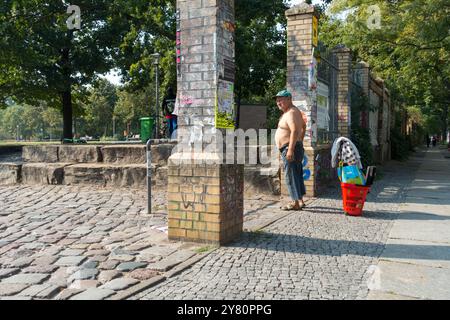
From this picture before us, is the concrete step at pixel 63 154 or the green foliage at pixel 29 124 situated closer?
the concrete step at pixel 63 154

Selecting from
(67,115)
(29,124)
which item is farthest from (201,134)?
(29,124)

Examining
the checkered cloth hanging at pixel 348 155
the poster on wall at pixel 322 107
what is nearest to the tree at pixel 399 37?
the poster on wall at pixel 322 107

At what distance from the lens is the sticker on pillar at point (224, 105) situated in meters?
4.67

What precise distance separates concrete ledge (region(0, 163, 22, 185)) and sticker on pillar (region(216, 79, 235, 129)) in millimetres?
7570

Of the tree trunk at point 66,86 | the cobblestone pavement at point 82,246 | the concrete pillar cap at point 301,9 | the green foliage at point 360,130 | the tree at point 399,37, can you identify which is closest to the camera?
the cobblestone pavement at point 82,246

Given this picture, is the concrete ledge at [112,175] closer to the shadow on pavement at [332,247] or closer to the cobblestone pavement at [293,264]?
the cobblestone pavement at [293,264]

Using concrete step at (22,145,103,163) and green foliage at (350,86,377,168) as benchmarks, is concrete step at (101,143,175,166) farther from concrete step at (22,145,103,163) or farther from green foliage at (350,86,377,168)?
green foliage at (350,86,377,168)

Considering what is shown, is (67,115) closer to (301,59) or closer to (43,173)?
(43,173)

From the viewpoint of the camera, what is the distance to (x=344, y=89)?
10.6 m

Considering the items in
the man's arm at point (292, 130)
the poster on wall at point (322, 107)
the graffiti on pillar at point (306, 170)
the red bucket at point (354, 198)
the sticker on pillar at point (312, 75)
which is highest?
the sticker on pillar at point (312, 75)

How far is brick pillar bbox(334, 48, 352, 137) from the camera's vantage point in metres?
10.5

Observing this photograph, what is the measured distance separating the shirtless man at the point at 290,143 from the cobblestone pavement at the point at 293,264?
57 centimetres

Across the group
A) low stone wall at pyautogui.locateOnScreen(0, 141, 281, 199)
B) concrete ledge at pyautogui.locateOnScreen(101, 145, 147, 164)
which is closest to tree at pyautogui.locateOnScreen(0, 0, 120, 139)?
low stone wall at pyautogui.locateOnScreen(0, 141, 281, 199)

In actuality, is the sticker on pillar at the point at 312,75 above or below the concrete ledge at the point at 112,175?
above
